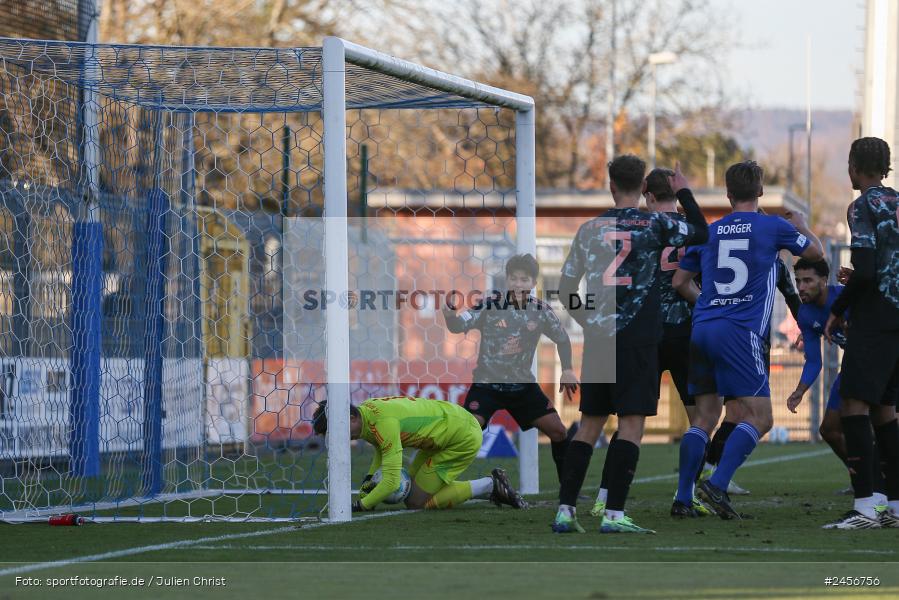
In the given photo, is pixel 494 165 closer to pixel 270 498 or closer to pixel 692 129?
pixel 692 129

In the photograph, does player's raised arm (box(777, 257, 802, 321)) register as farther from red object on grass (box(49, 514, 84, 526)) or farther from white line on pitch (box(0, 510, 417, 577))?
red object on grass (box(49, 514, 84, 526))

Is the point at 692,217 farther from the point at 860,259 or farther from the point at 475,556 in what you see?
the point at 475,556

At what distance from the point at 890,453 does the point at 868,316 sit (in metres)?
0.86

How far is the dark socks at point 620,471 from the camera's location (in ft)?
21.8

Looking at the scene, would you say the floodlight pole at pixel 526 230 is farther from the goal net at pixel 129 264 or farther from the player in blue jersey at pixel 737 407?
the player in blue jersey at pixel 737 407

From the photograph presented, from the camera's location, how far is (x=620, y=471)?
262 inches

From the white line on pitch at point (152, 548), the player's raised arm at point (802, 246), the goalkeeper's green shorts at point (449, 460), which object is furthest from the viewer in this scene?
the goalkeeper's green shorts at point (449, 460)

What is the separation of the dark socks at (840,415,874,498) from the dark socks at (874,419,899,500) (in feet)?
0.71

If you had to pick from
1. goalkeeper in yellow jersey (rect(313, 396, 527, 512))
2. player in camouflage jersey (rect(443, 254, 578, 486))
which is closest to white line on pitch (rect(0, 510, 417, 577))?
goalkeeper in yellow jersey (rect(313, 396, 527, 512))

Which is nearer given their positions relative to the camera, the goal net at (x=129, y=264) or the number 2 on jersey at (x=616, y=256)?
the number 2 on jersey at (x=616, y=256)

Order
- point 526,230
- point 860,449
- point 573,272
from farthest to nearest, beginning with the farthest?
point 526,230, point 860,449, point 573,272

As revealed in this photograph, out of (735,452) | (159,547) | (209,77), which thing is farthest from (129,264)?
(735,452)

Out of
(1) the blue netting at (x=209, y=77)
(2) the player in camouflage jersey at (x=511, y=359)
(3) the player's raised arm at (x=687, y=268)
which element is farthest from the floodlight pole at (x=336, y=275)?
(3) the player's raised arm at (x=687, y=268)

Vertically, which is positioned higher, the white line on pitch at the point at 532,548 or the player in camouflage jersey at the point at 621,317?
the player in camouflage jersey at the point at 621,317
